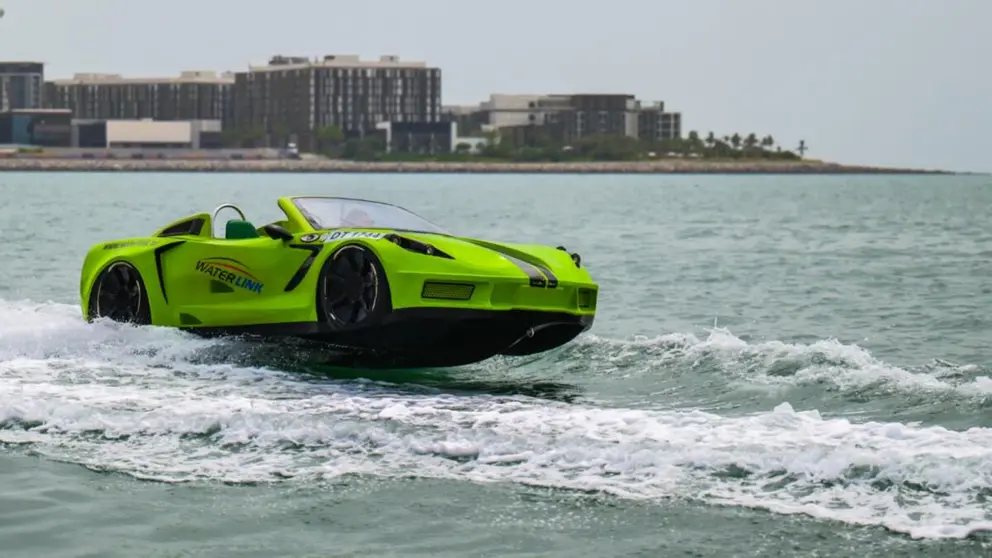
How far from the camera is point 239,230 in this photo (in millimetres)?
11836

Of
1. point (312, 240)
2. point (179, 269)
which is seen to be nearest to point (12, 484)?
point (312, 240)

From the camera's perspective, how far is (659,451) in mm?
7574

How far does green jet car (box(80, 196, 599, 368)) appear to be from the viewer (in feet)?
33.7

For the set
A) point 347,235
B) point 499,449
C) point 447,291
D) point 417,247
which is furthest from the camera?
point 347,235

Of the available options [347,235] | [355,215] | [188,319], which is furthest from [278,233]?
[188,319]

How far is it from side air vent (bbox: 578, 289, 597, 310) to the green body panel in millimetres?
11

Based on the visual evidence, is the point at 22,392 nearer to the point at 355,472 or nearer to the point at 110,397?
the point at 110,397

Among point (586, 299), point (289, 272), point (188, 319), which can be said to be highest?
point (289, 272)

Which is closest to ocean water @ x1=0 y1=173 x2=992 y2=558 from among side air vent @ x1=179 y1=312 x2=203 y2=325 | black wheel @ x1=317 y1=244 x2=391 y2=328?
side air vent @ x1=179 y1=312 x2=203 y2=325

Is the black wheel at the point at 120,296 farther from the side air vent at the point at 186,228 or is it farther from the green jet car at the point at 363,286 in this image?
the side air vent at the point at 186,228

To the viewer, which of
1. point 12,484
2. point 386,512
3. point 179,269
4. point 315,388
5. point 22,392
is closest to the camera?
point 386,512

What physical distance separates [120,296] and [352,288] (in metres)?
2.56

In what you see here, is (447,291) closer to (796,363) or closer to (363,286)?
(363,286)

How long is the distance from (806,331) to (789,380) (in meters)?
5.15
